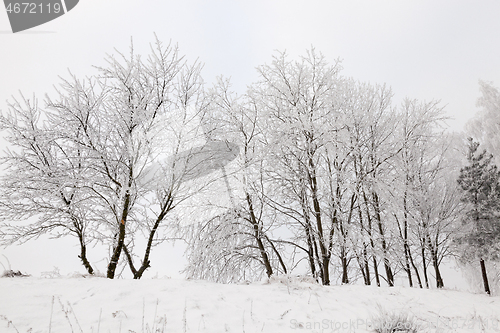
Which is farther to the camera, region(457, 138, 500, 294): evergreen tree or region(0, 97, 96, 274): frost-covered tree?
region(457, 138, 500, 294): evergreen tree

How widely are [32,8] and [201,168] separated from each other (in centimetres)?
809

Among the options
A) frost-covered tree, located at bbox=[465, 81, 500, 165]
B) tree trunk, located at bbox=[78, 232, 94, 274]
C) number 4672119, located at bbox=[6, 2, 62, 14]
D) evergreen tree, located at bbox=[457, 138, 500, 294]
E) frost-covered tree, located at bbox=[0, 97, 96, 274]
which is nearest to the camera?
frost-covered tree, located at bbox=[0, 97, 96, 274]

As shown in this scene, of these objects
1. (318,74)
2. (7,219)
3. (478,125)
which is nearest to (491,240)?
(478,125)

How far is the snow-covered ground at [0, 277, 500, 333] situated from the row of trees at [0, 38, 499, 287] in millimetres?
2537

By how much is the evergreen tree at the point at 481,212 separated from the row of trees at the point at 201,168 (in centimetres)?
460

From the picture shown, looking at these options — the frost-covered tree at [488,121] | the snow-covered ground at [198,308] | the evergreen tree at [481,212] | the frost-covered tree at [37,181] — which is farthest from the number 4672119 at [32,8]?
the frost-covered tree at [488,121]

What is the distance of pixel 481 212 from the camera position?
35.0 feet

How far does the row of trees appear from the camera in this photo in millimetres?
6699

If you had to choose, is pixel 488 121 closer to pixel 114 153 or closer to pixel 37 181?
→ pixel 114 153

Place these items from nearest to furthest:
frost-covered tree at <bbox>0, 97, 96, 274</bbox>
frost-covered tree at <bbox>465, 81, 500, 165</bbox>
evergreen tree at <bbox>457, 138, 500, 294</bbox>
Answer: frost-covered tree at <bbox>0, 97, 96, 274</bbox> → evergreen tree at <bbox>457, 138, 500, 294</bbox> → frost-covered tree at <bbox>465, 81, 500, 165</bbox>

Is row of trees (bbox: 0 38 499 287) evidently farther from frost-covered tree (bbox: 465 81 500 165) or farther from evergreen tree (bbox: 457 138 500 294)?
frost-covered tree (bbox: 465 81 500 165)

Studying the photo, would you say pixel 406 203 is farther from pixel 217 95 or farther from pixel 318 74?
pixel 217 95

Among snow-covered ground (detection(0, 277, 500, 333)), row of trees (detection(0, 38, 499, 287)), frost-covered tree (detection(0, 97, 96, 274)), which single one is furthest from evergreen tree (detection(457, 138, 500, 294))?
frost-covered tree (detection(0, 97, 96, 274))

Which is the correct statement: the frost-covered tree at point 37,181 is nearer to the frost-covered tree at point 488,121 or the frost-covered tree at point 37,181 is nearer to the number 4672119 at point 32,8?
the number 4672119 at point 32,8
